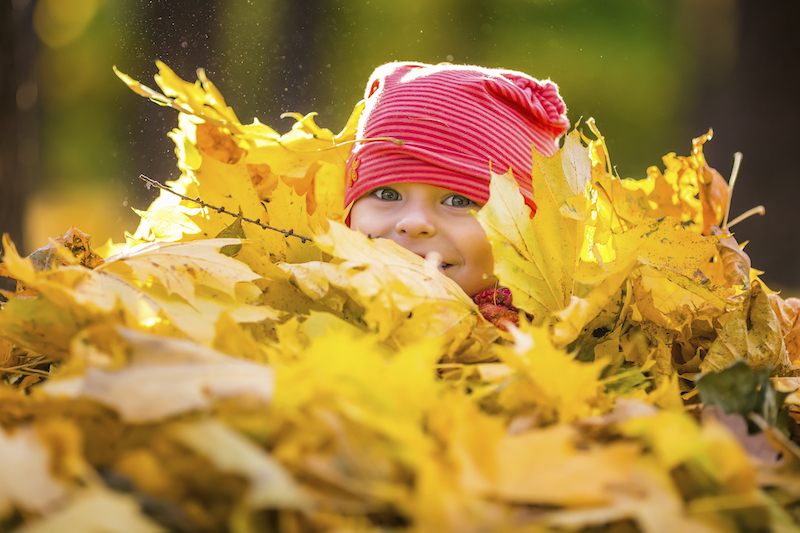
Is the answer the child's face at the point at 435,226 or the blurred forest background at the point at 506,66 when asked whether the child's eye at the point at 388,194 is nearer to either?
the child's face at the point at 435,226

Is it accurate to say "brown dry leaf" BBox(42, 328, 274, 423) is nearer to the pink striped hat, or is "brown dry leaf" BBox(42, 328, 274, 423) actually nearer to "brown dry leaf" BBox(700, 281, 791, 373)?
"brown dry leaf" BBox(700, 281, 791, 373)

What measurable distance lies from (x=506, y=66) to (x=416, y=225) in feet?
13.0

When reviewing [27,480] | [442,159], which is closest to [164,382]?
[27,480]

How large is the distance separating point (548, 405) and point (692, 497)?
91mm

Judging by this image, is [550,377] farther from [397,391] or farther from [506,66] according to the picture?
[506,66]

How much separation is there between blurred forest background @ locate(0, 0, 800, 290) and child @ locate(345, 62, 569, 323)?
849 mm

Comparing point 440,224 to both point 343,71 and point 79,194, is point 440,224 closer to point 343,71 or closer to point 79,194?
point 343,71

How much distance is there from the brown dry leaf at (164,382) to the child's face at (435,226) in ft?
1.55

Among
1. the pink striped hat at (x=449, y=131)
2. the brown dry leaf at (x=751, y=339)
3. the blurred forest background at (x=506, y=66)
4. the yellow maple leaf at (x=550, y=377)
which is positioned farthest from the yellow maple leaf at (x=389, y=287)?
the blurred forest background at (x=506, y=66)

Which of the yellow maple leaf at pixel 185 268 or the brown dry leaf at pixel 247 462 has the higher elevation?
the yellow maple leaf at pixel 185 268

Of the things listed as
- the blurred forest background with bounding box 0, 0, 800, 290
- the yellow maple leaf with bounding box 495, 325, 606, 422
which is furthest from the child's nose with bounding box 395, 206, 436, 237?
the blurred forest background with bounding box 0, 0, 800, 290

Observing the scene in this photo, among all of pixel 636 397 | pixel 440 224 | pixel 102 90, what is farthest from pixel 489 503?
pixel 102 90

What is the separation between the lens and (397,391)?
0.31 metres

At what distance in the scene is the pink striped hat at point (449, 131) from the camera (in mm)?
816
